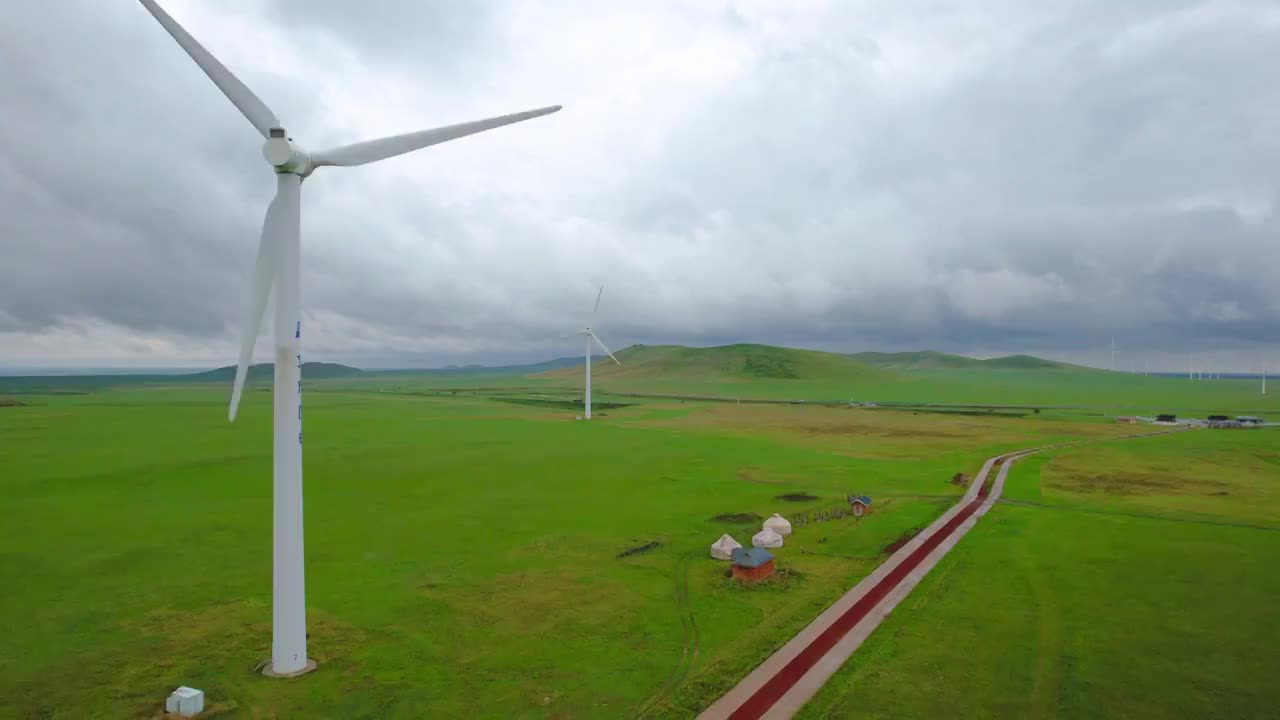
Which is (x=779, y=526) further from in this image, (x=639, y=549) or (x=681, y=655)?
(x=681, y=655)

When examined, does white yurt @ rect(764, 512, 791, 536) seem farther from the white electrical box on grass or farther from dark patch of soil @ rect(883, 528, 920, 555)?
the white electrical box on grass

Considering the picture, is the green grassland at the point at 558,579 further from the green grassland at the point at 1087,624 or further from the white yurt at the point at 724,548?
the white yurt at the point at 724,548

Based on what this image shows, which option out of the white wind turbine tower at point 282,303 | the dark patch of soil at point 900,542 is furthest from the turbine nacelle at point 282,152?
the dark patch of soil at point 900,542

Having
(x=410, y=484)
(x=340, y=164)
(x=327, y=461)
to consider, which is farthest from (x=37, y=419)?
(x=340, y=164)

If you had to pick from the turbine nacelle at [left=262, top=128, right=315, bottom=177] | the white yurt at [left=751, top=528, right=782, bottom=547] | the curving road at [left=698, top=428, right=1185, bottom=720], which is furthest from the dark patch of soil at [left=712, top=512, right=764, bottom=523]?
the turbine nacelle at [left=262, top=128, right=315, bottom=177]

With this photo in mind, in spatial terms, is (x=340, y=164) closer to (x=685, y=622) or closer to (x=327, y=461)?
(x=685, y=622)

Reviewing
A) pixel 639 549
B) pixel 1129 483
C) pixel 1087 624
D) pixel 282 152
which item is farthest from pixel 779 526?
pixel 1129 483
